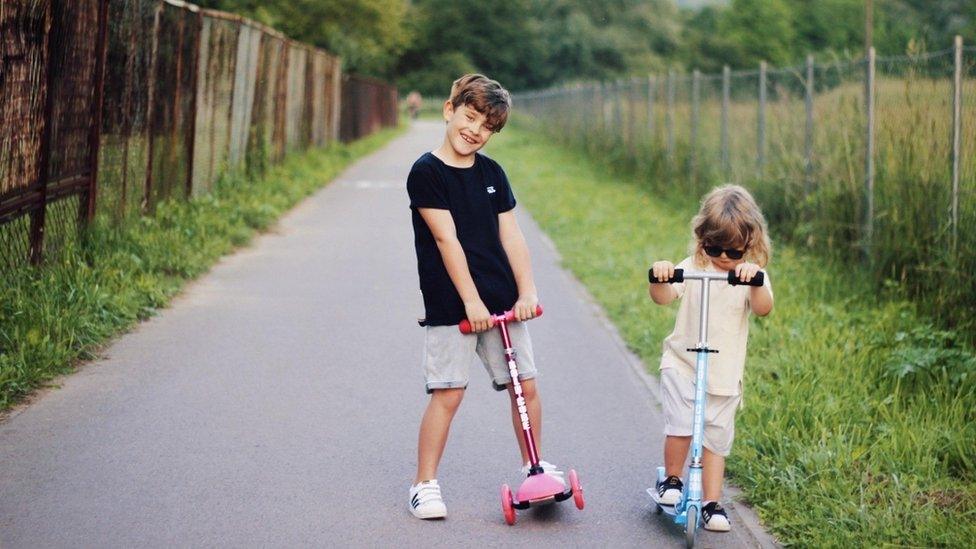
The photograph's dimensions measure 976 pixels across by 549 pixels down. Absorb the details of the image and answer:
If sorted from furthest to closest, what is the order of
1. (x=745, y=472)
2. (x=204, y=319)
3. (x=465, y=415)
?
(x=204, y=319) < (x=465, y=415) < (x=745, y=472)

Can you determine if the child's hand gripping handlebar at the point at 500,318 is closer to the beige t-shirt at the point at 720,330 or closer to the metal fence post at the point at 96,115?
the beige t-shirt at the point at 720,330

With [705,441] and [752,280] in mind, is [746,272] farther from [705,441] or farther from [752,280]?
[705,441]

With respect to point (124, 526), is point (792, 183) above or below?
above

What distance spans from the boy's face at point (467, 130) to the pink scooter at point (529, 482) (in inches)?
24.6

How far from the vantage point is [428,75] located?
10306 cm

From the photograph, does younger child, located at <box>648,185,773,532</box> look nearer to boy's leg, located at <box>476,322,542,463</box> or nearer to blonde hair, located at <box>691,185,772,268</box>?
blonde hair, located at <box>691,185,772,268</box>

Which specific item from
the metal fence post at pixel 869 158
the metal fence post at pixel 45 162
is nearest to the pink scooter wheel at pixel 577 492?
the metal fence post at pixel 45 162

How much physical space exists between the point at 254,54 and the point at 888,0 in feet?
262

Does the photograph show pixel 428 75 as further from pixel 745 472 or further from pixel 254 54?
pixel 745 472

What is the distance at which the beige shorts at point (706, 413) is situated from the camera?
4949 mm

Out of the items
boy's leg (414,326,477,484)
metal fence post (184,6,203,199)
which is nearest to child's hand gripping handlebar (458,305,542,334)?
boy's leg (414,326,477,484)

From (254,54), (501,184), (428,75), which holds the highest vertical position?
(428,75)

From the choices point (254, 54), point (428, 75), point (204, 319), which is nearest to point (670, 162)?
point (254, 54)

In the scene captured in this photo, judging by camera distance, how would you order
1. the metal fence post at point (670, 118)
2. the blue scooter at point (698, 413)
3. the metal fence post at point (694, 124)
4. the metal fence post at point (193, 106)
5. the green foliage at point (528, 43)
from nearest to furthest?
1. the blue scooter at point (698, 413)
2. the metal fence post at point (193, 106)
3. the metal fence post at point (694, 124)
4. the metal fence post at point (670, 118)
5. the green foliage at point (528, 43)
